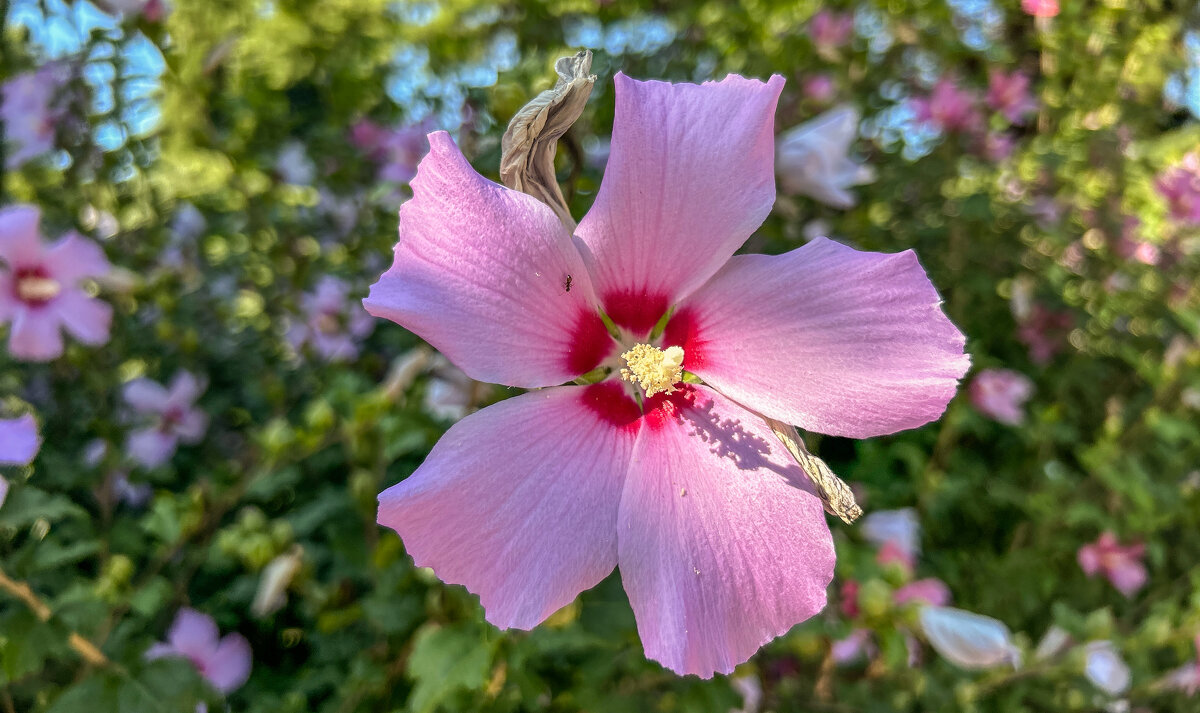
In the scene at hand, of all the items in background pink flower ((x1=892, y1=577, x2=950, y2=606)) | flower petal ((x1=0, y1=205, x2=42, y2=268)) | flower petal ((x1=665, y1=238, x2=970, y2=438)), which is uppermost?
flower petal ((x1=665, y1=238, x2=970, y2=438))

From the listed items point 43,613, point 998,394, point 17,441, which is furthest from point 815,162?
point 998,394

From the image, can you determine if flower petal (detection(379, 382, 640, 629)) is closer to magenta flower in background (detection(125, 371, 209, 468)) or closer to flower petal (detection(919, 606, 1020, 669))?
flower petal (detection(919, 606, 1020, 669))

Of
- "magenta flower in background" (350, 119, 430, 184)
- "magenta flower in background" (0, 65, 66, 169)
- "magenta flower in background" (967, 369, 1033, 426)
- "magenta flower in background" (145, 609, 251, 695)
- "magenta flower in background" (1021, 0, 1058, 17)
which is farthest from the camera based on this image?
"magenta flower in background" (1021, 0, 1058, 17)

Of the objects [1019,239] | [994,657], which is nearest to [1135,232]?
[1019,239]

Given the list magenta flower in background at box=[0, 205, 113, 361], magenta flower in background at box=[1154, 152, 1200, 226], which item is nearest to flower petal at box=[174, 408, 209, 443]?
magenta flower in background at box=[0, 205, 113, 361]

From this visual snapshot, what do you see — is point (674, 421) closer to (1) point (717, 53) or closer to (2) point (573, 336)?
(2) point (573, 336)

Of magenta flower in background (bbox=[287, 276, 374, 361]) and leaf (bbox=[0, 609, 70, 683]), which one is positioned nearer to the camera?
leaf (bbox=[0, 609, 70, 683])

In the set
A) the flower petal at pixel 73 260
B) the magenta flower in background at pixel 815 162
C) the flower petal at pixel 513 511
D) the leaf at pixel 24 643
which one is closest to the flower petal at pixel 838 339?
the flower petal at pixel 513 511

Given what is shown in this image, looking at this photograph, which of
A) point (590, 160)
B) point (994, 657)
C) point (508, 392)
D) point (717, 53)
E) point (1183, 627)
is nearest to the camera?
point (508, 392)
